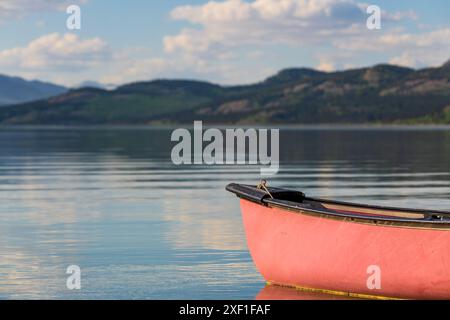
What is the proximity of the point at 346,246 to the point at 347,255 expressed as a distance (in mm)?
174

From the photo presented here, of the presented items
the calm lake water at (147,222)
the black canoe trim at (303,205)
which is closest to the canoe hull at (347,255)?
the black canoe trim at (303,205)

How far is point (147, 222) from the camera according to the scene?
94.2 ft

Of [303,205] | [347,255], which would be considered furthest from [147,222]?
[347,255]

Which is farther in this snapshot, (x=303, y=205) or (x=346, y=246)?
(x=303, y=205)

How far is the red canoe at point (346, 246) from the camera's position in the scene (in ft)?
53.0

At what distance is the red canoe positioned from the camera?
16141mm

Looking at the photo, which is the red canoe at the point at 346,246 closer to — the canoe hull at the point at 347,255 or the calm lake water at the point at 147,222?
the canoe hull at the point at 347,255

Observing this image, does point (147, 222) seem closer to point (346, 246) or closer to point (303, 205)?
point (303, 205)

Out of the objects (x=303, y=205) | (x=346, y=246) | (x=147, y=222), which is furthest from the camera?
(x=147, y=222)

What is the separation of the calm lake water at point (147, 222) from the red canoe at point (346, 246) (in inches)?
31.7

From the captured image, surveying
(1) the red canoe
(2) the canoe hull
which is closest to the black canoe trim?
(1) the red canoe

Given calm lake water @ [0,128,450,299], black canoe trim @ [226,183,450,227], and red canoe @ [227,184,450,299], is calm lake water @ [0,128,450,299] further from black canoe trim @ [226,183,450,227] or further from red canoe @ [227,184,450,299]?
black canoe trim @ [226,183,450,227]
